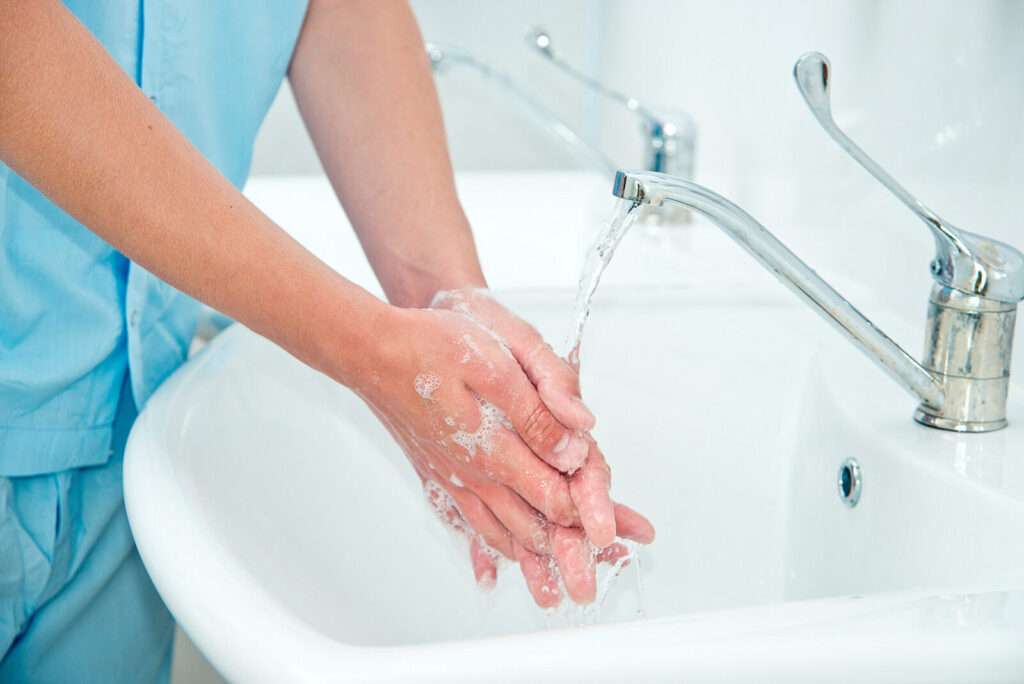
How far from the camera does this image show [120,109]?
1.58ft

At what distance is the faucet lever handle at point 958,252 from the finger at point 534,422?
0.67 feet

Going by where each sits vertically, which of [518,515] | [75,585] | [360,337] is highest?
[360,337]

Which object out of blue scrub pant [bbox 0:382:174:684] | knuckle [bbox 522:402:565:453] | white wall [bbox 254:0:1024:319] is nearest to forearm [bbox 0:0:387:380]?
knuckle [bbox 522:402:565:453]

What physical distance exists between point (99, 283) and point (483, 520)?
0.87 feet

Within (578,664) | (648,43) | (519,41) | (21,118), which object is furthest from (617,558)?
(519,41)

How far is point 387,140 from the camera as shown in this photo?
735 mm

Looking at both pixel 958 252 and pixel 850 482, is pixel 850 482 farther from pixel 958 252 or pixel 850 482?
pixel 958 252

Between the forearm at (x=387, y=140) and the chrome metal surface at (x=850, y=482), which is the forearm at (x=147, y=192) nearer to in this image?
the forearm at (x=387, y=140)

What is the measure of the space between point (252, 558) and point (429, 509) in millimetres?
163

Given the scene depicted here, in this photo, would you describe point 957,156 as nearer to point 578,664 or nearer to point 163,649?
point 578,664

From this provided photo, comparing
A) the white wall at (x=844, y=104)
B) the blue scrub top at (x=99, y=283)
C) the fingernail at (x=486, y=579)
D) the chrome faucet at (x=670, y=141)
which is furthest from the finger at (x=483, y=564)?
the chrome faucet at (x=670, y=141)

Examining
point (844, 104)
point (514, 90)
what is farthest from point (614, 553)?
point (514, 90)

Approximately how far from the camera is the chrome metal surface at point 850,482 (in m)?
0.63

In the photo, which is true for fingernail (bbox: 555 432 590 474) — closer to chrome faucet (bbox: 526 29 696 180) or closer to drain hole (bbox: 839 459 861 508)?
drain hole (bbox: 839 459 861 508)
